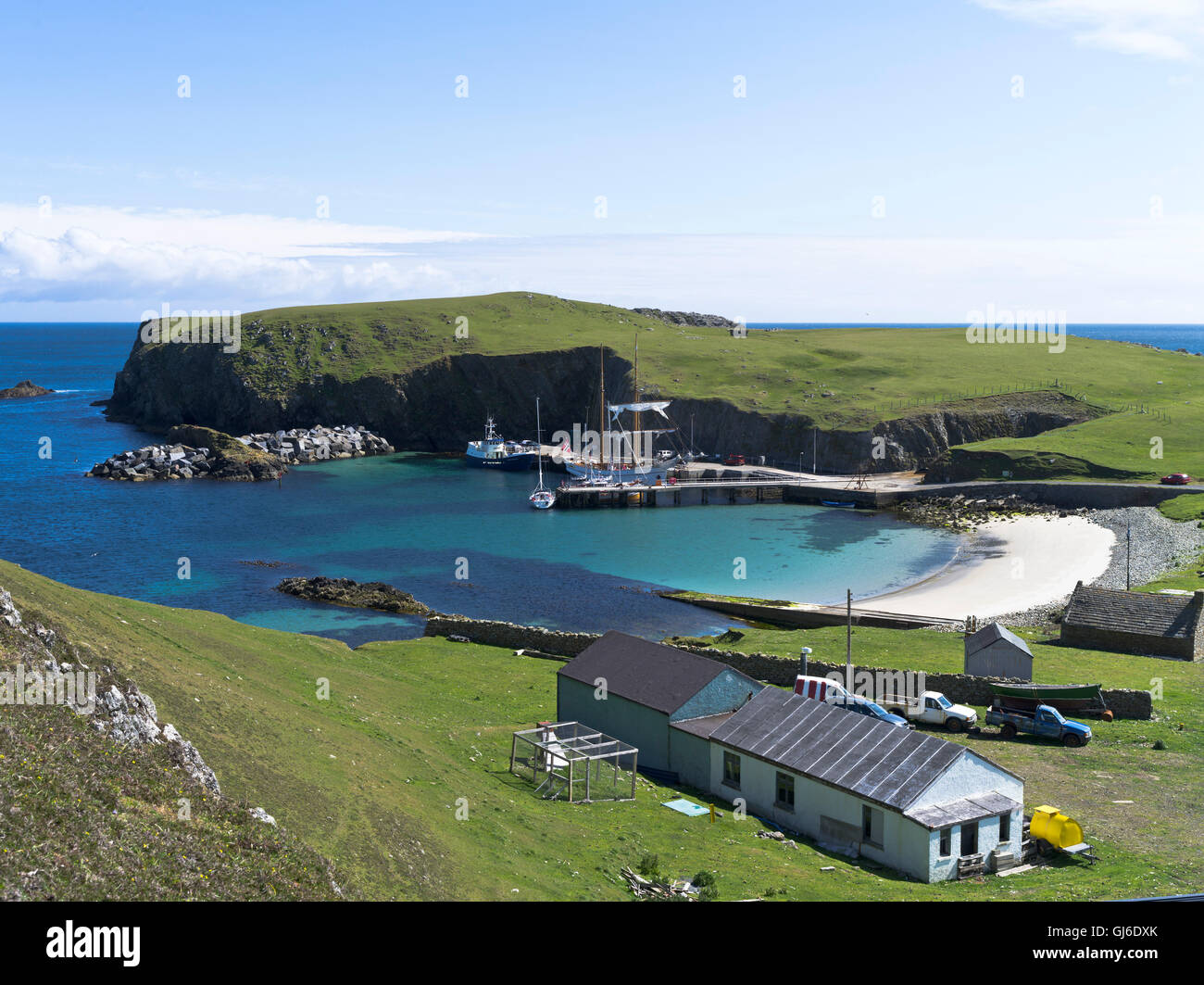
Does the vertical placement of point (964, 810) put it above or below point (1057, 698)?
above

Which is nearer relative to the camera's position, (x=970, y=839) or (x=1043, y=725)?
(x=970, y=839)

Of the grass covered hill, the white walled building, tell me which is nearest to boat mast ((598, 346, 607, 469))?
the grass covered hill

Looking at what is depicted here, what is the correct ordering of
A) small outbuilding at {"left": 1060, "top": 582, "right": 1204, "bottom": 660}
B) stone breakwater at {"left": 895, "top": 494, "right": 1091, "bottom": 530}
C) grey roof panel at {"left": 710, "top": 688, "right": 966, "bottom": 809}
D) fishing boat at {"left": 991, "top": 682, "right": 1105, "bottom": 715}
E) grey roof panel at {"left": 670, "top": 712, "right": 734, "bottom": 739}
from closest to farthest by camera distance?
grey roof panel at {"left": 710, "top": 688, "right": 966, "bottom": 809} < grey roof panel at {"left": 670, "top": 712, "right": 734, "bottom": 739} < fishing boat at {"left": 991, "top": 682, "right": 1105, "bottom": 715} < small outbuilding at {"left": 1060, "top": 582, "right": 1204, "bottom": 660} < stone breakwater at {"left": 895, "top": 494, "right": 1091, "bottom": 530}

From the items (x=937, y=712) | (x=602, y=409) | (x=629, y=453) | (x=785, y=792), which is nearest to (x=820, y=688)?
(x=937, y=712)

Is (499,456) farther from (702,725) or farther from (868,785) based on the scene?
(868,785)

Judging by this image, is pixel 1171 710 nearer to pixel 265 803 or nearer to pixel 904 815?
pixel 904 815

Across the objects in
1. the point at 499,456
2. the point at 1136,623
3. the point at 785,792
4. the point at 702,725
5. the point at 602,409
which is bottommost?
the point at 785,792

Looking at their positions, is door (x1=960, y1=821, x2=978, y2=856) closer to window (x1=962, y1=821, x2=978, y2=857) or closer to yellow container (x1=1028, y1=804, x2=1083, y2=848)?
window (x1=962, y1=821, x2=978, y2=857)

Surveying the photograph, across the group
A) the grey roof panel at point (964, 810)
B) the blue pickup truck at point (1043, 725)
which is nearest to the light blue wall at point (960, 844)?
the grey roof panel at point (964, 810)
